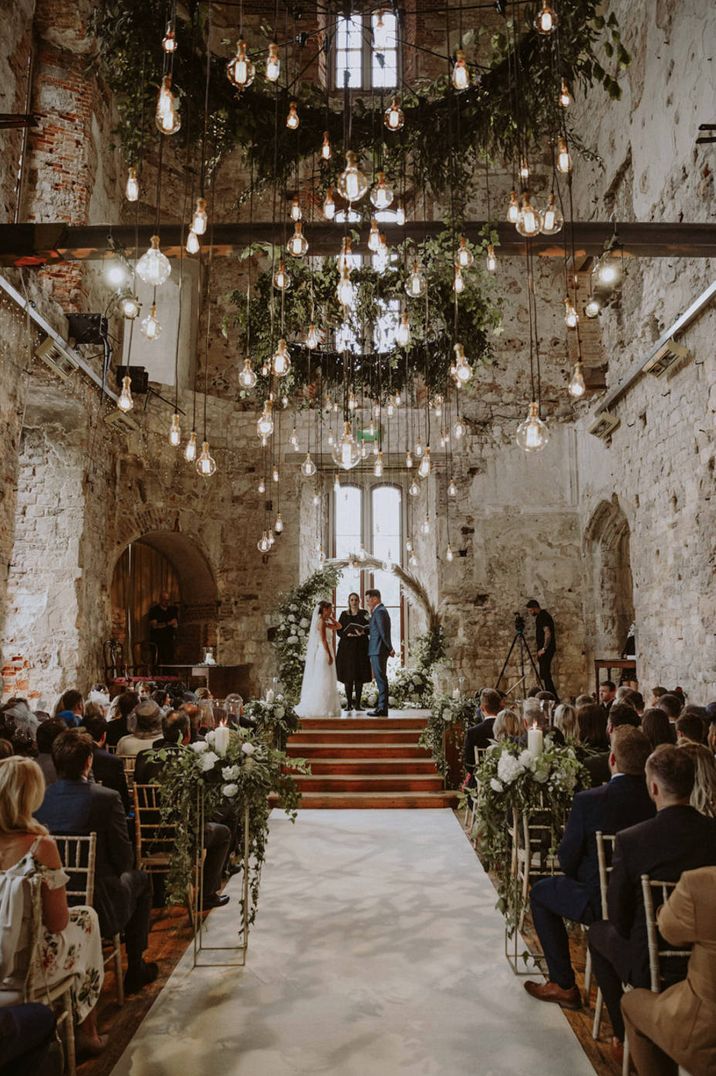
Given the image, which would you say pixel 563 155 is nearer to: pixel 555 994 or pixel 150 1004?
pixel 555 994

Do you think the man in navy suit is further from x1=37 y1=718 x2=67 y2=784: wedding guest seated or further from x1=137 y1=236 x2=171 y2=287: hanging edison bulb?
x1=137 y1=236 x2=171 y2=287: hanging edison bulb

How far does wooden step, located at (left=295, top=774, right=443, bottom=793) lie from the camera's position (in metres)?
8.62

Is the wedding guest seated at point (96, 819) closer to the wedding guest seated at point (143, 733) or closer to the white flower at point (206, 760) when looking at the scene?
the white flower at point (206, 760)

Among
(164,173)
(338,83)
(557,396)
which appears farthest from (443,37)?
(557,396)

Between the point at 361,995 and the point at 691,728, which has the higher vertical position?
the point at 691,728

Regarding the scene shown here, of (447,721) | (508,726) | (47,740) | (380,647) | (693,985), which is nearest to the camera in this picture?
(693,985)

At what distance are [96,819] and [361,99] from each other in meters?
6.25

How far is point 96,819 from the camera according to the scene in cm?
335

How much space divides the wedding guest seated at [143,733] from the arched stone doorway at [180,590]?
7674 mm

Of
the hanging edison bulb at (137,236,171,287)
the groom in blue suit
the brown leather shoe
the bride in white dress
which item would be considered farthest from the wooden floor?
the groom in blue suit

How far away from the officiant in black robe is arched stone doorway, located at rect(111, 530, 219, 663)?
3.08 metres

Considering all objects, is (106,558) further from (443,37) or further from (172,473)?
(443,37)

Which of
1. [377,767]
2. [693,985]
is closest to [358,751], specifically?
[377,767]

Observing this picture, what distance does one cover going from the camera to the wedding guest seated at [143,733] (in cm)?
508
